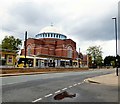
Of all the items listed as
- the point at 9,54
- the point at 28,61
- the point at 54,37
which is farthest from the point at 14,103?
the point at 54,37

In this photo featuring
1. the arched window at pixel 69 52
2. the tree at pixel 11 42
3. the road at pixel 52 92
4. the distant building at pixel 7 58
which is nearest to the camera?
the road at pixel 52 92

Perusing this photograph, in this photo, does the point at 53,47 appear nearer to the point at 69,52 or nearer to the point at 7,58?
the point at 69,52

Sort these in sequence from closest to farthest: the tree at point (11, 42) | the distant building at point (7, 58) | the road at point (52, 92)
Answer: the road at point (52, 92) < the distant building at point (7, 58) < the tree at point (11, 42)

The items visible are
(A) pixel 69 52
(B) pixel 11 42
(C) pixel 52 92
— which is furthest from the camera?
(A) pixel 69 52

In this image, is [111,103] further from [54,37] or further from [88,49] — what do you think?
[88,49]

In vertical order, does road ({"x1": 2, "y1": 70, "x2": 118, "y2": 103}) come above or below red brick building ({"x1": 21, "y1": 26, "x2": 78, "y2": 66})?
below

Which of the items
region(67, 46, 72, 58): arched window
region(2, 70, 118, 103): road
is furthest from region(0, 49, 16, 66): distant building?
region(67, 46, 72, 58): arched window

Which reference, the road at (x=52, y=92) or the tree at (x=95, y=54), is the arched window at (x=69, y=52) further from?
the road at (x=52, y=92)

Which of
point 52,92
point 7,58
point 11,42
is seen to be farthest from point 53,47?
point 52,92

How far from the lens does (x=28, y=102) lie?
31.4 feet

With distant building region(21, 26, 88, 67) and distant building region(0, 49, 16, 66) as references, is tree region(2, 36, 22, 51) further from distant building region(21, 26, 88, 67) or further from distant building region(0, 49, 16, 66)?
distant building region(0, 49, 16, 66)

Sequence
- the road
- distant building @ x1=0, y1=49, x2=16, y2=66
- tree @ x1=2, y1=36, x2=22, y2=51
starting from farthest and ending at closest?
tree @ x1=2, y1=36, x2=22, y2=51, distant building @ x1=0, y1=49, x2=16, y2=66, the road

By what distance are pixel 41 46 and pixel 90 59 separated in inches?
1241

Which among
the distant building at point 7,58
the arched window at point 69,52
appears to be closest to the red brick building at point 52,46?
the arched window at point 69,52
